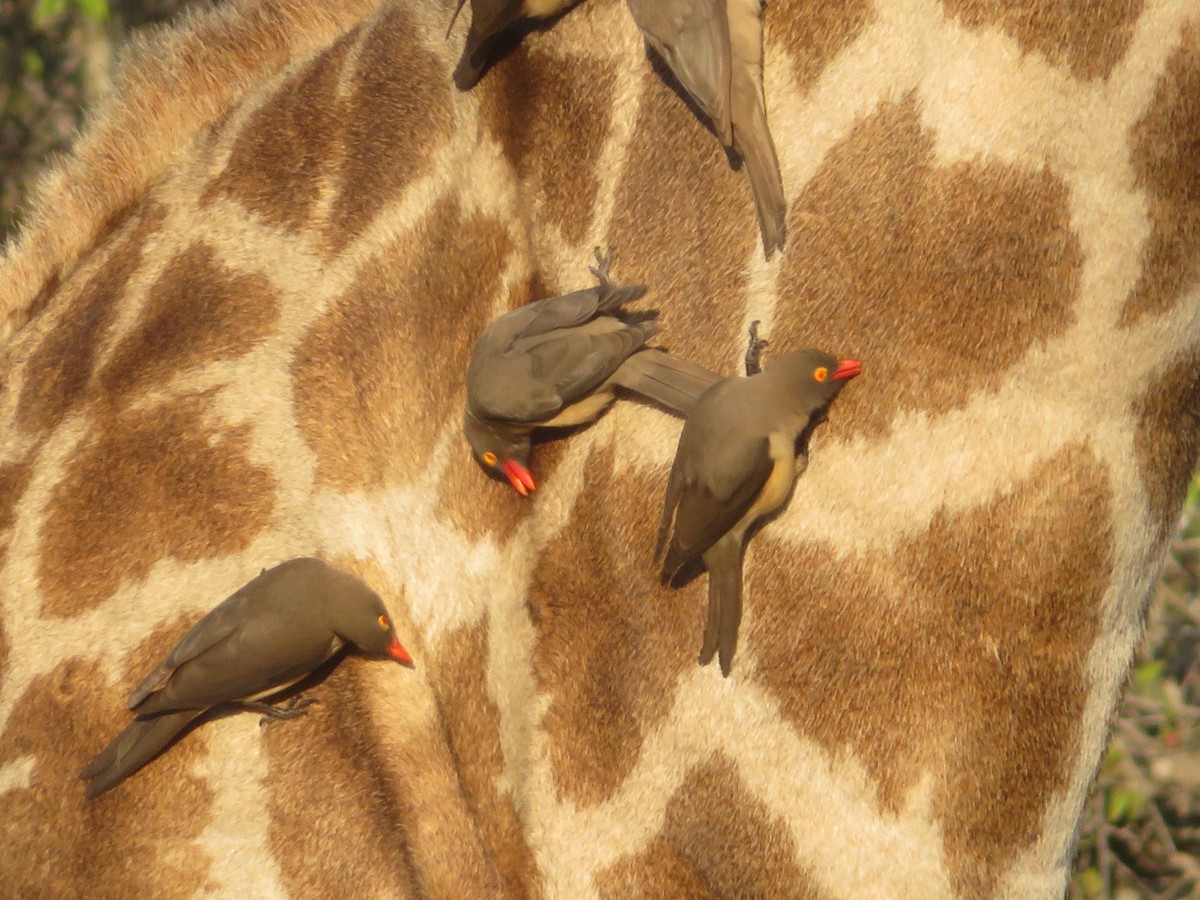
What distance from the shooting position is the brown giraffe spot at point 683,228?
5.41 ft

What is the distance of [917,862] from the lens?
1532 millimetres

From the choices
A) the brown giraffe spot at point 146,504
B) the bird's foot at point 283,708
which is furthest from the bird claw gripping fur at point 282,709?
the brown giraffe spot at point 146,504

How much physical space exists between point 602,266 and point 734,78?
11.5 inches

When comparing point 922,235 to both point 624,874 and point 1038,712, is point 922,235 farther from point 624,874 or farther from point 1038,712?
point 624,874

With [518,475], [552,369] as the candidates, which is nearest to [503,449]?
[518,475]

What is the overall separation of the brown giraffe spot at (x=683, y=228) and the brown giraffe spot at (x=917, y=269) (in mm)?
75

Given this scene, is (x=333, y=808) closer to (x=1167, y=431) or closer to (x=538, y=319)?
(x=538, y=319)

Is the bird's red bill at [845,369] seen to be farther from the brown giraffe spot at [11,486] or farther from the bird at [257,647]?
the brown giraffe spot at [11,486]

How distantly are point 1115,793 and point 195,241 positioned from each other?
2.48 metres

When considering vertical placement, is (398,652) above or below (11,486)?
below

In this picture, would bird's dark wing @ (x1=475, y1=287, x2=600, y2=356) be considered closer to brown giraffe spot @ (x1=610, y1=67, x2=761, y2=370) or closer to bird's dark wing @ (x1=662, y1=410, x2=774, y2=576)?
brown giraffe spot @ (x1=610, y1=67, x2=761, y2=370)

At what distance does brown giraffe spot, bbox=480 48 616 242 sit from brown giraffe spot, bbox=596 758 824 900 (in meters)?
0.73

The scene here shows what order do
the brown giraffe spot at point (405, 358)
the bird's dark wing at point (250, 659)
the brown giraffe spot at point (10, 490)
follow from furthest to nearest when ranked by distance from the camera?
the brown giraffe spot at point (10, 490) < the brown giraffe spot at point (405, 358) < the bird's dark wing at point (250, 659)

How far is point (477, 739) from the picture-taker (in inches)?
69.7
